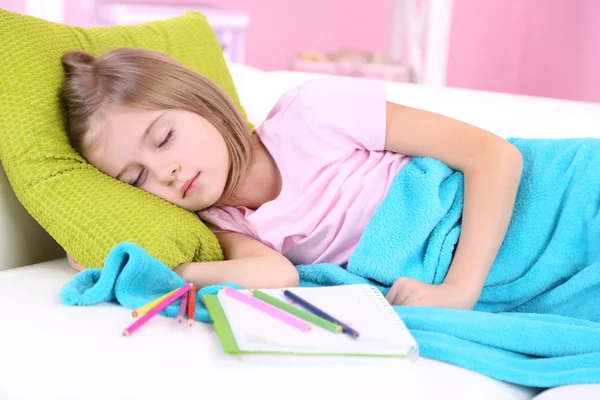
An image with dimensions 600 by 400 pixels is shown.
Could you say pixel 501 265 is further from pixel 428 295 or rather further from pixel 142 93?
pixel 142 93

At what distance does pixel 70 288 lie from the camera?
111cm

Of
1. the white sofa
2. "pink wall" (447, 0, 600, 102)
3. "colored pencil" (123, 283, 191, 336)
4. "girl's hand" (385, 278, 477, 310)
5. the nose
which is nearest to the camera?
the white sofa

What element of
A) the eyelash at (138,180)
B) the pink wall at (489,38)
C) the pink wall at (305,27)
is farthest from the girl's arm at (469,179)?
the pink wall at (489,38)

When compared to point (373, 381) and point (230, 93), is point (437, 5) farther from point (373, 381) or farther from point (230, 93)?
point (373, 381)

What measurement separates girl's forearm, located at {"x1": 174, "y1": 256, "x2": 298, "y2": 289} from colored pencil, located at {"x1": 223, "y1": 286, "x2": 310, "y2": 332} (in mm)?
174

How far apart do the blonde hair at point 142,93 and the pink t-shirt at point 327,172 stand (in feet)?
0.27

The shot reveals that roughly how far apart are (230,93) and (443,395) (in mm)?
905

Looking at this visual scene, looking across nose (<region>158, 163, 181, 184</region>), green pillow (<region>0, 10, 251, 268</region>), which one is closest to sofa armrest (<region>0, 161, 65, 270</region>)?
green pillow (<region>0, 10, 251, 268</region>)

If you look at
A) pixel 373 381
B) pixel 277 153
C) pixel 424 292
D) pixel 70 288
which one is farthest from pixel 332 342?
pixel 277 153

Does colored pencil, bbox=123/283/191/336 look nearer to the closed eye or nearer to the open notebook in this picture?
the open notebook

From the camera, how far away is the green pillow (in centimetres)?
125

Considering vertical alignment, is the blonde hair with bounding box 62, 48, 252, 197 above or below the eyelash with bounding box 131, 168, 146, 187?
above

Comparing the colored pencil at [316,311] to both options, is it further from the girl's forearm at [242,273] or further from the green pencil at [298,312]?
the girl's forearm at [242,273]

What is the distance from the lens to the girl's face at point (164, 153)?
52.3 inches
